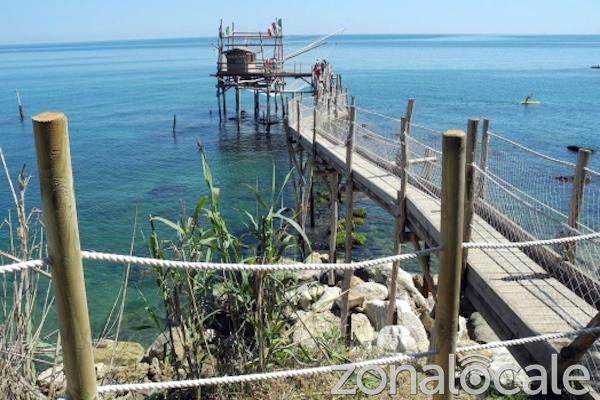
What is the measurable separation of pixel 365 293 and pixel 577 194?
619 cm

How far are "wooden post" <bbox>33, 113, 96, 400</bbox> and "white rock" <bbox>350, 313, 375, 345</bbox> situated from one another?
7.29 meters

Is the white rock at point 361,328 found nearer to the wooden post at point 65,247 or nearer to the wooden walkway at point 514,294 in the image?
the wooden walkway at point 514,294

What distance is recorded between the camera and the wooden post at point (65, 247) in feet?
6.21

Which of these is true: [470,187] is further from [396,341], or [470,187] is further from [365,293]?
[365,293]

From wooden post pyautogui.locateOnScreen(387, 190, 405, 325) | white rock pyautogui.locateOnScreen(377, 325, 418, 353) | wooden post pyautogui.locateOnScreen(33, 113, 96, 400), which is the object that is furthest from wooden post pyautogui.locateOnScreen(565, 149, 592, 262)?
wooden post pyautogui.locateOnScreen(33, 113, 96, 400)

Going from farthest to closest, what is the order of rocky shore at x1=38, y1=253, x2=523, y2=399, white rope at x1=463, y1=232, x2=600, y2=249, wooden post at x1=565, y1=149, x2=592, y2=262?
rocky shore at x1=38, y1=253, x2=523, y2=399
wooden post at x1=565, y1=149, x2=592, y2=262
white rope at x1=463, y1=232, x2=600, y2=249

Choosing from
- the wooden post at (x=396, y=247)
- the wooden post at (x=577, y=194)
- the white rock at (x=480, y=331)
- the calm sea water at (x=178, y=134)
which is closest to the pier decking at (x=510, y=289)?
the wooden post at (x=396, y=247)

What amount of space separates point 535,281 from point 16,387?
4.62 metres

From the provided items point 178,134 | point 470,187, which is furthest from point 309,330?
point 178,134

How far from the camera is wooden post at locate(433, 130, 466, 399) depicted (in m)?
2.46

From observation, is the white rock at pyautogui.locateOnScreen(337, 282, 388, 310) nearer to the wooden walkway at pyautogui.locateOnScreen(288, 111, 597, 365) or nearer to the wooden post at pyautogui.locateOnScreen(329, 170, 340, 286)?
the wooden post at pyautogui.locateOnScreen(329, 170, 340, 286)

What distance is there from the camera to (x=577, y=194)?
18.0 ft

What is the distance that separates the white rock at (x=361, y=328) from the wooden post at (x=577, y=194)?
420 cm

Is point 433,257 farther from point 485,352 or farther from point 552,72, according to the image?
point 552,72
